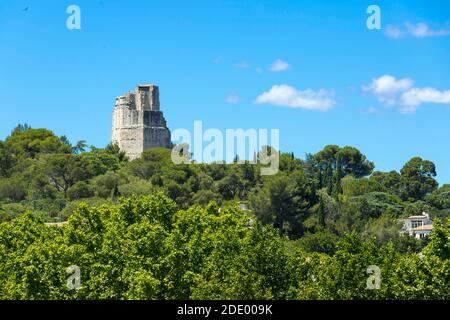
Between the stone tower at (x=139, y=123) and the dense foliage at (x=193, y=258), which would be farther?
the stone tower at (x=139, y=123)

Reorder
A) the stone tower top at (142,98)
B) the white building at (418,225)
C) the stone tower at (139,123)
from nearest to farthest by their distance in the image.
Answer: the white building at (418,225) → the stone tower at (139,123) → the stone tower top at (142,98)

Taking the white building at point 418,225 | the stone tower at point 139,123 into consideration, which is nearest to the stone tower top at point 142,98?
Result: the stone tower at point 139,123

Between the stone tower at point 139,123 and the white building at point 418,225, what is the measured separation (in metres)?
33.3

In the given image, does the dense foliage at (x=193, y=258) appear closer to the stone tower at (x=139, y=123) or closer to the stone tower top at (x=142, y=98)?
the stone tower at (x=139, y=123)

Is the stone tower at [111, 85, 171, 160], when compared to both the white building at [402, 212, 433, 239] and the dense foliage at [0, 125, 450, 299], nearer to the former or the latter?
the white building at [402, 212, 433, 239]

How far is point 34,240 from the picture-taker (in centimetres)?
5703

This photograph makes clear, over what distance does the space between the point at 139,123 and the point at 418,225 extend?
122ft

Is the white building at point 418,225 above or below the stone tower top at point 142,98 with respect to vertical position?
below

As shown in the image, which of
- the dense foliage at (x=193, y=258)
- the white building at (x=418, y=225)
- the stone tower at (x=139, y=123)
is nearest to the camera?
the dense foliage at (x=193, y=258)

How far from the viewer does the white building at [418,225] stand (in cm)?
10532
